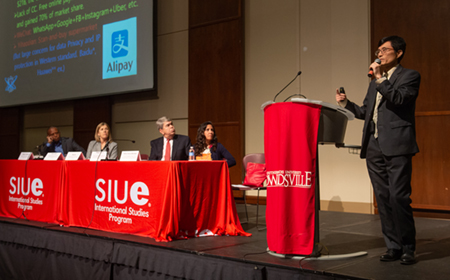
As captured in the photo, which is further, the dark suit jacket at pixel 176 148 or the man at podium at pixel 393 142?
the dark suit jacket at pixel 176 148

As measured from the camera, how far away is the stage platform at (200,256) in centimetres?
218

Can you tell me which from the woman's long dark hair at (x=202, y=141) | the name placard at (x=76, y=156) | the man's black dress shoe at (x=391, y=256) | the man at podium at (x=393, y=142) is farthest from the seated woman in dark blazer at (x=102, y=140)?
the man's black dress shoe at (x=391, y=256)

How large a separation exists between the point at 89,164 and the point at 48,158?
0.75 metres

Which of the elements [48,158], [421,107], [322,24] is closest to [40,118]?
[48,158]

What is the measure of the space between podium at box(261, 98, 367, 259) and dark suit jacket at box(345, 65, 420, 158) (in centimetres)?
26

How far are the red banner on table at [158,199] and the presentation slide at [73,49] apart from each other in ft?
11.2

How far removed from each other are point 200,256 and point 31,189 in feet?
8.46

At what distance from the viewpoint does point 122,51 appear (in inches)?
275

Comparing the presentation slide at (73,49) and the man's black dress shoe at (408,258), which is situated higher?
the presentation slide at (73,49)

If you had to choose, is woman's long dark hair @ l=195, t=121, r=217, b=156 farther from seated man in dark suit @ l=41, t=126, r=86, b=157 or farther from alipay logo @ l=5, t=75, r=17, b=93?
alipay logo @ l=5, t=75, r=17, b=93

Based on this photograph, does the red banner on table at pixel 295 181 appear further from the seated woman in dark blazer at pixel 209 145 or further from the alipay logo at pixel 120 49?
the alipay logo at pixel 120 49

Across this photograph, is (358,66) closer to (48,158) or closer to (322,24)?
(322,24)

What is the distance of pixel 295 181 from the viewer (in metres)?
2.29

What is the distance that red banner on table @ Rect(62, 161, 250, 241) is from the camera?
306 cm
